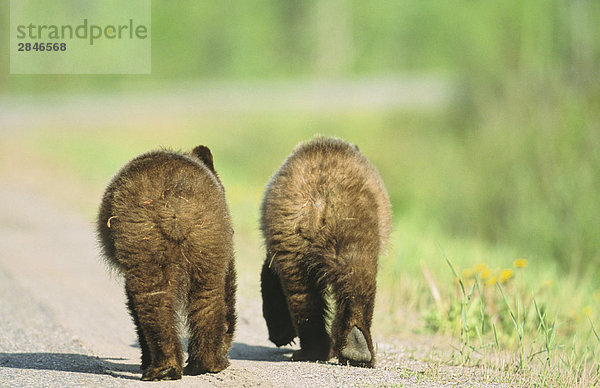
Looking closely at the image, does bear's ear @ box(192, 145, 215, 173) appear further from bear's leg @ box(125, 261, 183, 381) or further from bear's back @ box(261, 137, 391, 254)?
bear's leg @ box(125, 261, 183, 381)

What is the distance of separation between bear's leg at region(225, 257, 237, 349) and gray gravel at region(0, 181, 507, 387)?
261 mm

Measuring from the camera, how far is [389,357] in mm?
7227

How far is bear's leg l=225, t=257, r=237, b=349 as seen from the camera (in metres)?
6.42

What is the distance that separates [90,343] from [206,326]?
73.5 inches

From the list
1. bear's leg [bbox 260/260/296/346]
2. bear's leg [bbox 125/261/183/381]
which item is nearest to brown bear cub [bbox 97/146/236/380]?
bear's leg [bbox 125/261/183/381]

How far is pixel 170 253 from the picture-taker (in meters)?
5.73

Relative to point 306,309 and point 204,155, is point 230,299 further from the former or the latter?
point 204,155

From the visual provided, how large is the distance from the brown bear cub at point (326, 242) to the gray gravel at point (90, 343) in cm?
27

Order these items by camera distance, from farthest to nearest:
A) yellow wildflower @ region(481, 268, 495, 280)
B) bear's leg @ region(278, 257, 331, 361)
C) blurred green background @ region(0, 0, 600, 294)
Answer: blurred green background @ region(0, 0, 600, 294) < yellow wildflower @ region(481, 268, 495, 280) < bear's leg @ region(278, 257, 331, 361)

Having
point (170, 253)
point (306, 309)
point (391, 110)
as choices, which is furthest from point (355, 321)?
point (391, 110)

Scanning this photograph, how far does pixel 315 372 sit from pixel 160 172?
1.86 metres

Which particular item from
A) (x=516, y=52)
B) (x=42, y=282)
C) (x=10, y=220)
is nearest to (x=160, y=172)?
(x=42, y=282)

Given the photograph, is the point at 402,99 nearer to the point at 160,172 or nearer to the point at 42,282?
the point at 42,282

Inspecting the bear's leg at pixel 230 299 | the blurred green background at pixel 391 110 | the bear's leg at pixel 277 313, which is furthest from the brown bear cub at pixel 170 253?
the blurred green background at pixel 391 110
